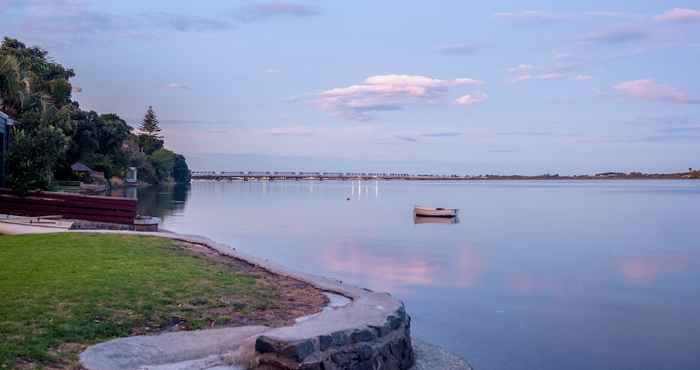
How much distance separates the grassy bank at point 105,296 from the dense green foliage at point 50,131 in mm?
9154

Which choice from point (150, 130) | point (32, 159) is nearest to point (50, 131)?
point (32, 159)

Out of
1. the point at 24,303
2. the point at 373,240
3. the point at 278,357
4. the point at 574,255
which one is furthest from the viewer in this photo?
the point at 373,240

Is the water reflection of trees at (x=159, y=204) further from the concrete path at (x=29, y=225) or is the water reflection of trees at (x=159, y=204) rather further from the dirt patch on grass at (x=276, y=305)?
the dirt patch on grass at (x=276, y=305)

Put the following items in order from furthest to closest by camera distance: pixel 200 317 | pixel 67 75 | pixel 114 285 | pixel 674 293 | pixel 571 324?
pixel 67 75
pixel 674 293
pixel 571 324
pixel 114 285
pixel 200 317

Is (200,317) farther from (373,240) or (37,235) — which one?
(373,240)

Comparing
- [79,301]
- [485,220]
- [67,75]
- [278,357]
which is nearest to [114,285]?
[79,301]

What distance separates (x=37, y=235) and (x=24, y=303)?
26.5 ft

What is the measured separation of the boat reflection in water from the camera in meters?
50.2

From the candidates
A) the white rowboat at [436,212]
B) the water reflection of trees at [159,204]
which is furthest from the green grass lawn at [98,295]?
the white rowboat at [436,212]

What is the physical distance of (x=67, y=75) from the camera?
225 feet

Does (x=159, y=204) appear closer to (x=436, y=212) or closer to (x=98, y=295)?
(x=436, y=212)

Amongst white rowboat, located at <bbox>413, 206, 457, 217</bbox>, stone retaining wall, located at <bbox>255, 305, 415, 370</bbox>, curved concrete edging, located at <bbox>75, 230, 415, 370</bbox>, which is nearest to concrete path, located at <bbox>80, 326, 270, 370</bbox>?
curved concrete edging, located at <bbox>75, 230, 415, 370</bbox>

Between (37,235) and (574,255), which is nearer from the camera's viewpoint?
(37,235)

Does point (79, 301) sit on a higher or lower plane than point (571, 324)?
higher
